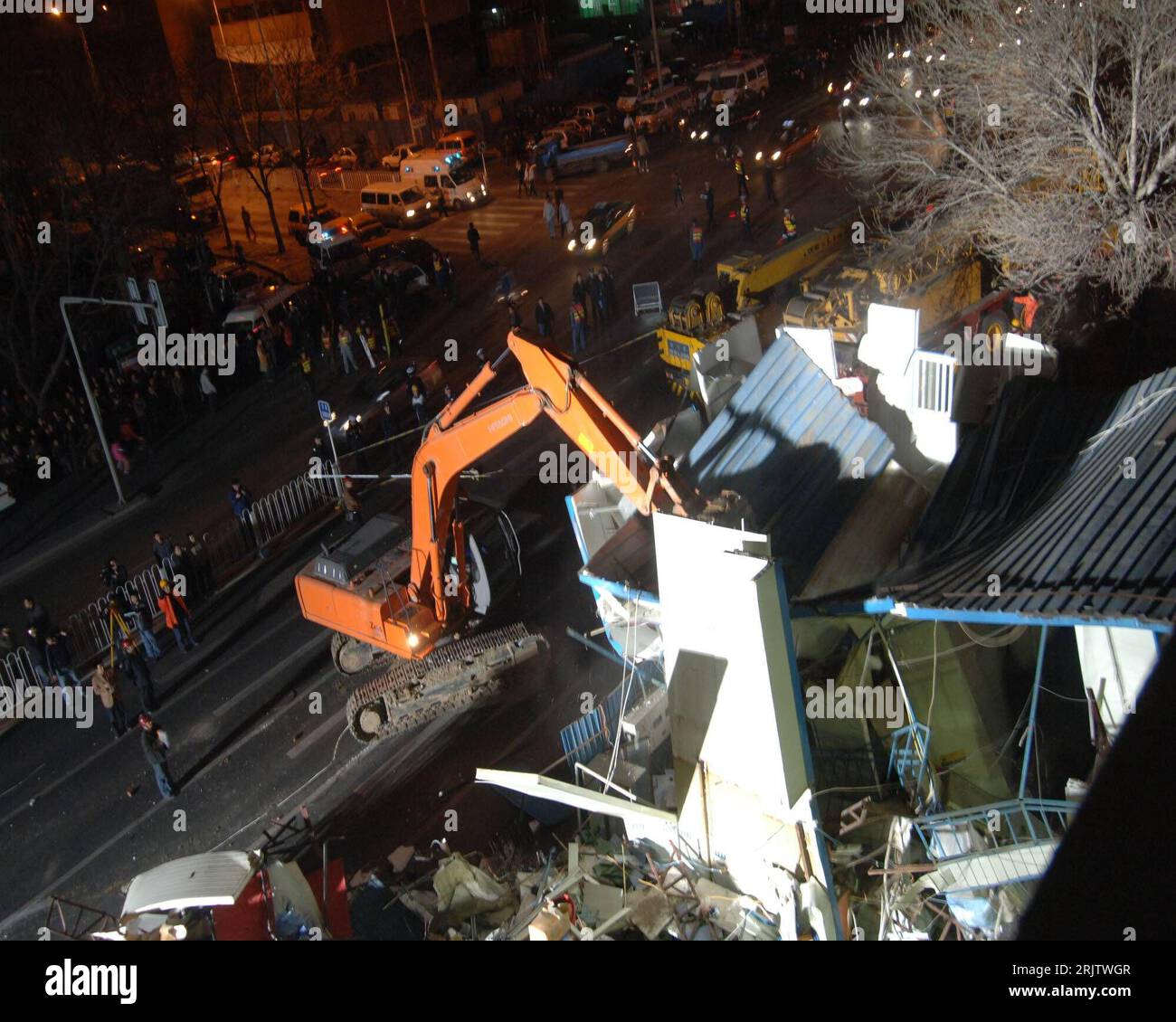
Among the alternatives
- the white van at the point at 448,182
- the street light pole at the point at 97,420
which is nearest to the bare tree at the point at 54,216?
the street light pole at the point at 97,420

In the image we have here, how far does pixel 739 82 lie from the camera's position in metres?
40.9

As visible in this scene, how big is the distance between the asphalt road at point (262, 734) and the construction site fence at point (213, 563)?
0.66 m

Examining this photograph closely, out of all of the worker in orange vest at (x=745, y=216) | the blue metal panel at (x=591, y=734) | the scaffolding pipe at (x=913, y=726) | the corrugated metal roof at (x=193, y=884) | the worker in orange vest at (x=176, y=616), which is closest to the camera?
the corrugated metal roof at (x=193, y=884)

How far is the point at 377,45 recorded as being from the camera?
50.8 metres

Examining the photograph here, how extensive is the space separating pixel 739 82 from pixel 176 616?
3234 centimetres

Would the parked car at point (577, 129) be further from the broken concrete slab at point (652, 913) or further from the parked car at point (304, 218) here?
the broken concrete slab at point (652, 913)

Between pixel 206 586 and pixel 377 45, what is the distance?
40.1 metres

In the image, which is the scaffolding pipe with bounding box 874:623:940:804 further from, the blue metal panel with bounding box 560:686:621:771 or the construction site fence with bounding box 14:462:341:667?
the construction site fence with bounding box 14:462:341:667

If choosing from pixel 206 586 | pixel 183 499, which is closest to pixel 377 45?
pixel 183 499

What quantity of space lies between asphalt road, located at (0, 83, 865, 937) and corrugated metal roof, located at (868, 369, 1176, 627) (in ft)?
18.2

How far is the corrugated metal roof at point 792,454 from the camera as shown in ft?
38.9

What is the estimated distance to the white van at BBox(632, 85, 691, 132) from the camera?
40.3 meters

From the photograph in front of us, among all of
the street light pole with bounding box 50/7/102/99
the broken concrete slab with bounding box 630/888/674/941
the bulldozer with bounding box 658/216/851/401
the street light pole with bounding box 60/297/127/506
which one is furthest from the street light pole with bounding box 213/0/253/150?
the broken concrete slab with bounding box 630/888/674/941

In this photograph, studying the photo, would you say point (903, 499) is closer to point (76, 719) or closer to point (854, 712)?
point (854, 712)
